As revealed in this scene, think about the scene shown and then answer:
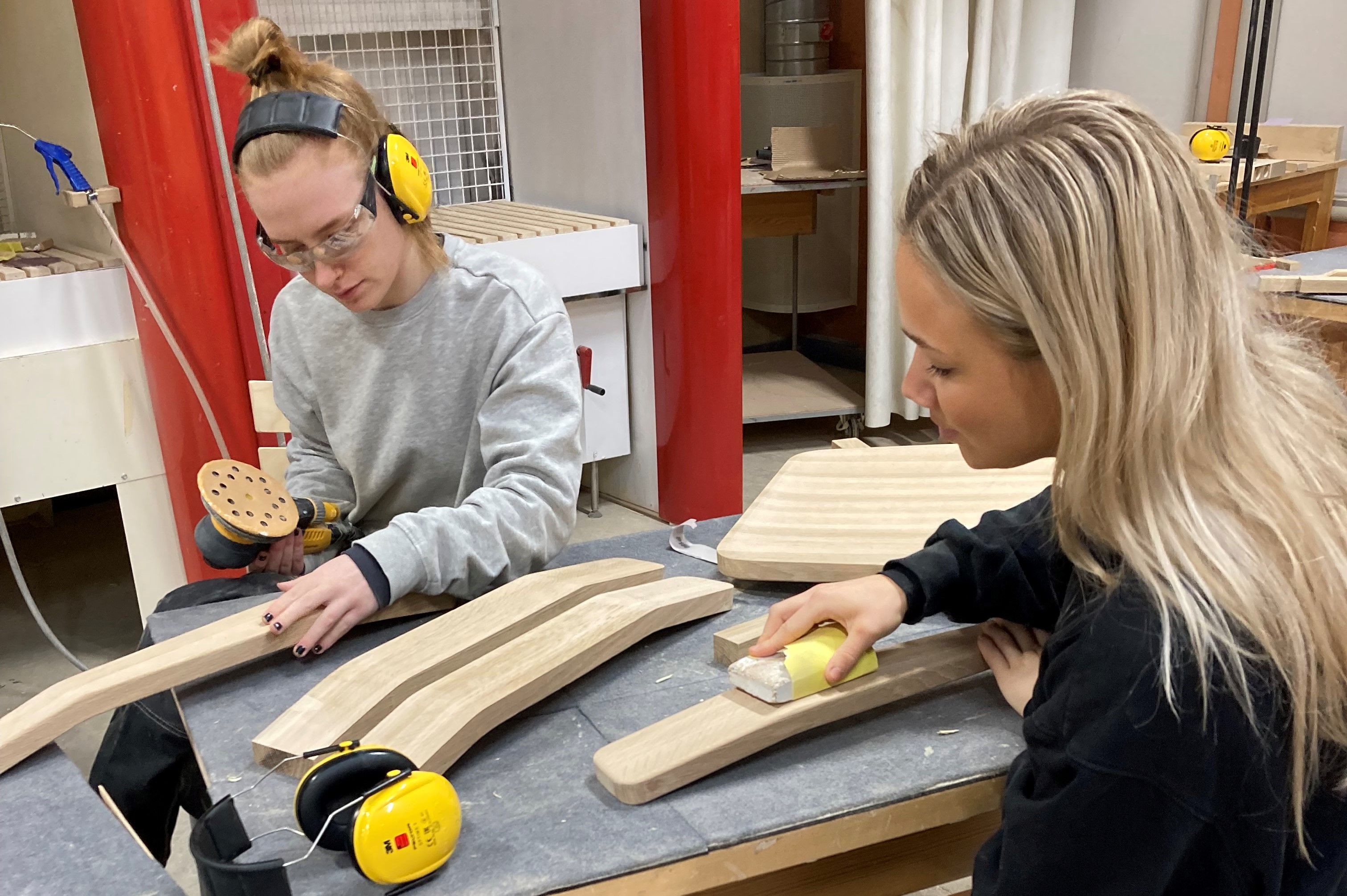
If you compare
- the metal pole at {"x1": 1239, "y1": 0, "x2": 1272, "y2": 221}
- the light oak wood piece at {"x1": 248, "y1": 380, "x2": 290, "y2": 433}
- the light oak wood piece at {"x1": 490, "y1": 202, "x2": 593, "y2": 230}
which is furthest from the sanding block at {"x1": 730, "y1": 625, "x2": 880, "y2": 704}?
the light oak wood piece at {"x1": 490, "y1": 202, "x2": 593, "y2": 230}

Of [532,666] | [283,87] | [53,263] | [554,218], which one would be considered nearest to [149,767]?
[532,666]

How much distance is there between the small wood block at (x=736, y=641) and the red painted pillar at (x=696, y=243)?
5.52 feet

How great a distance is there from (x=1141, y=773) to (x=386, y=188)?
3.38 feet

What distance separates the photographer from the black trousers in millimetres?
1205

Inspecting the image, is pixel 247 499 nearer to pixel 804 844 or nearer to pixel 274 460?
pixel 274 460

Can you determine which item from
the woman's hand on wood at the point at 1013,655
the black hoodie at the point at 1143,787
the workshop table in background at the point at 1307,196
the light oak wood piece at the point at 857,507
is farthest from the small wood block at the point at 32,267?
the workshop table in background at the point at 1307,196

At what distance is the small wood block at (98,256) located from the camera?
7.22ft

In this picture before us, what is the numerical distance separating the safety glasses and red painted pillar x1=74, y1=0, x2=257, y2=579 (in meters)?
0.97

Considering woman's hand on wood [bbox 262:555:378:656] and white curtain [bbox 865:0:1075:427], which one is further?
white curtain [bbox 865:0:1075:427]

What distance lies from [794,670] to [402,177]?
0.77 m

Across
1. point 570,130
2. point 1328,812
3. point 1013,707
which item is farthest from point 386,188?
point 570,130

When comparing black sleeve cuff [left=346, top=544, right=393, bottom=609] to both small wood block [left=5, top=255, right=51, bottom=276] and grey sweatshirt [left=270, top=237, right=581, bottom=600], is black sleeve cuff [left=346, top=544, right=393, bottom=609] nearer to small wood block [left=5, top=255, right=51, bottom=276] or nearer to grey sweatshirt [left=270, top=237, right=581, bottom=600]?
grey sweatshirt [left=270, top=237, right=581, bottom=600]

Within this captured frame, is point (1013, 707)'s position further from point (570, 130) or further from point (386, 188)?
point (570, 130)

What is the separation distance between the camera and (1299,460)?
785mm
